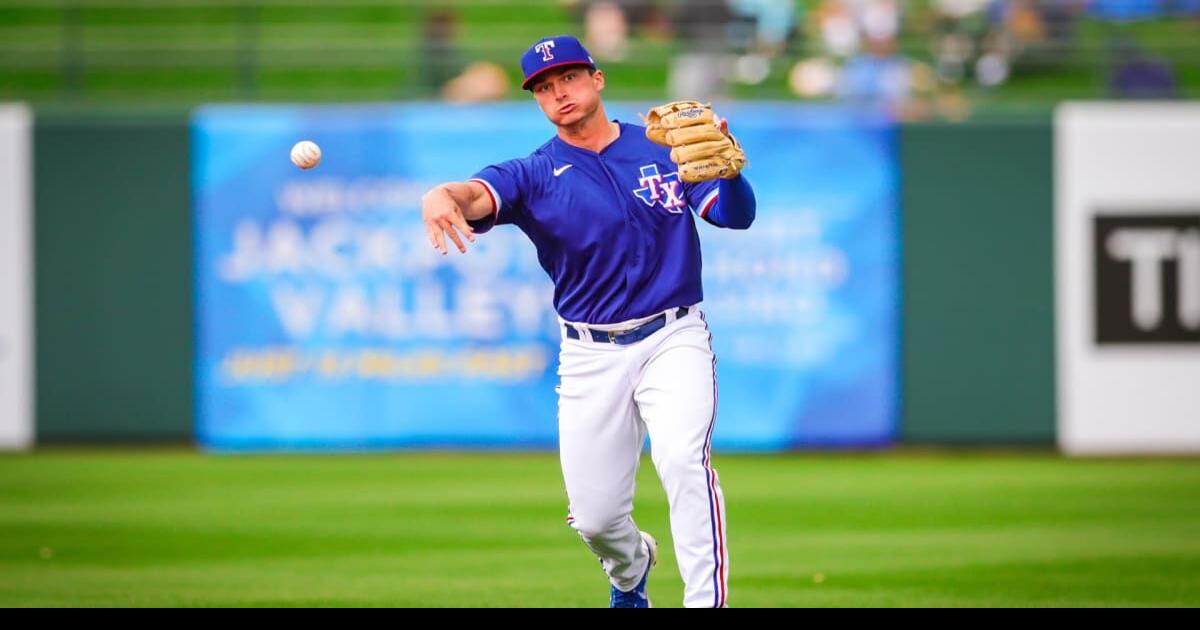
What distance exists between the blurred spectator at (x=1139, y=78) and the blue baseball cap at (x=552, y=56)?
10.4m

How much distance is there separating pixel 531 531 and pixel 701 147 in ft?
14.7

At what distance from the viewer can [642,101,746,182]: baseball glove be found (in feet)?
20.8

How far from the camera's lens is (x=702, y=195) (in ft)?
21.8

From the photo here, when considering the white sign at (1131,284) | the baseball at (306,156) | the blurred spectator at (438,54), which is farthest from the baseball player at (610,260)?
the blurred spectator at (438,54)

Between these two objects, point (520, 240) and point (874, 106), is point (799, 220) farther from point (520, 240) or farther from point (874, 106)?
point (520, 240)

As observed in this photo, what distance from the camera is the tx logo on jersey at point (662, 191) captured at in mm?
6668

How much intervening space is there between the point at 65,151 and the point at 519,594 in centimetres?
904

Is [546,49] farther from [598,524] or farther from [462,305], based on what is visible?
[462,305]

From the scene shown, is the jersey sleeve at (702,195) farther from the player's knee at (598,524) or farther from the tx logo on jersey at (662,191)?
the player's knee at (598,524)

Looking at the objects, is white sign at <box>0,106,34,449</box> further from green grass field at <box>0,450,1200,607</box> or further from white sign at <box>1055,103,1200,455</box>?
white sign at <box>1055,103,1200,455</box>

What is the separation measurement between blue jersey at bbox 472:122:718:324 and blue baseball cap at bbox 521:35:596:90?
0.36 metres

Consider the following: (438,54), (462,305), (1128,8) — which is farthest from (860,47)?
(462,305)

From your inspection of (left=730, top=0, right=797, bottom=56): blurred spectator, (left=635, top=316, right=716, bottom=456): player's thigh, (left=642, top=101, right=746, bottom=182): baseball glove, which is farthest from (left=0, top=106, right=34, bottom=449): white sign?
(left=642, top=101, right=746, bottom=182): baseball glove
